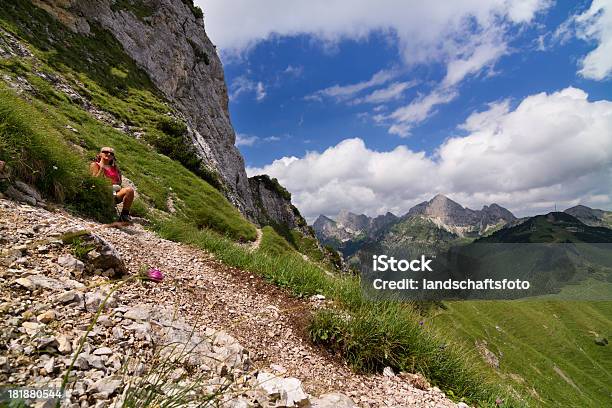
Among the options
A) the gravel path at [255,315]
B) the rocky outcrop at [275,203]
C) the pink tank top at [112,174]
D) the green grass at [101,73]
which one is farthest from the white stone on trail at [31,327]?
the rocky outcrop at [275,203]

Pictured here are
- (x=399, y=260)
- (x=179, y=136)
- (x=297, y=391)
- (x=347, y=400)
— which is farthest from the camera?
(x=179, y=136)

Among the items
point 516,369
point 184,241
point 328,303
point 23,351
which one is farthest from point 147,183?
point 516,369

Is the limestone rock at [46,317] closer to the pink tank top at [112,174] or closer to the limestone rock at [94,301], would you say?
the limestone rock at [94,301]

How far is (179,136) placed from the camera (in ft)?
136

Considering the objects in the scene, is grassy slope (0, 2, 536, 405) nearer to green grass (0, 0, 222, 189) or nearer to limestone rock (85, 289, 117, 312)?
green grass (0, 0, 222, 189)

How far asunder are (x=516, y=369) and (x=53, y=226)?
144820mm

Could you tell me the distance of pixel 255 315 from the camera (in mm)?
4730

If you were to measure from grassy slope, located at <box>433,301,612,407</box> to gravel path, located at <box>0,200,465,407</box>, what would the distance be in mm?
107891

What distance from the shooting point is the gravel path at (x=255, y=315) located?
593cm

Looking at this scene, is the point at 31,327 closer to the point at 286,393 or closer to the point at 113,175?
the point at 286,393

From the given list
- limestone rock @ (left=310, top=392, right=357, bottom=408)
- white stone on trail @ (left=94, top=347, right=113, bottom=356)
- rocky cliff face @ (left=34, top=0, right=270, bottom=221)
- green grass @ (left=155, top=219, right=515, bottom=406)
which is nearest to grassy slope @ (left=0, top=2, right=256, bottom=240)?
rocky cliff face @ (left=34, top=0, right=270, bottom=221)

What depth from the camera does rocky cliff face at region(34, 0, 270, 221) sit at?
50.5 meters

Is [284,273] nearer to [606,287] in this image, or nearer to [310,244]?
[310,244]

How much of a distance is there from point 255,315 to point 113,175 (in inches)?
454
